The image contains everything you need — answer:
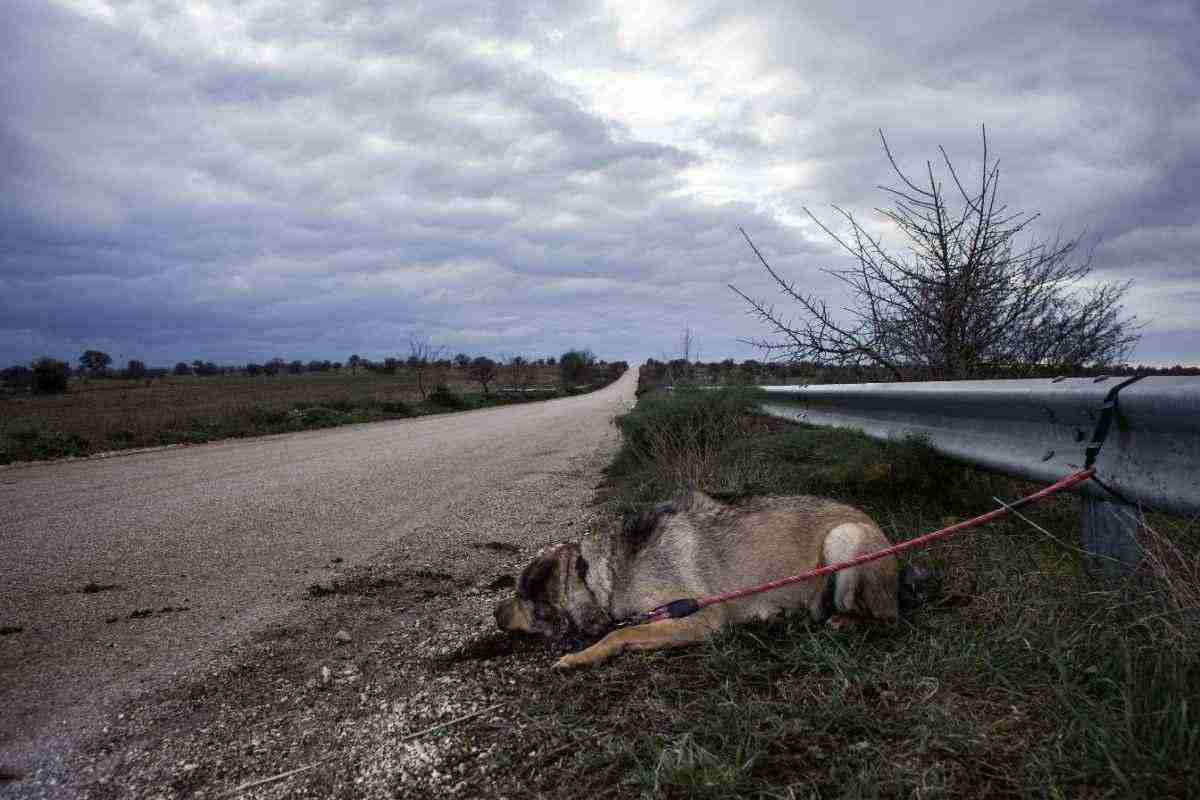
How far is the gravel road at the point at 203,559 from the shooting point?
3.12m

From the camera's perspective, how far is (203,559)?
5285 millimetres

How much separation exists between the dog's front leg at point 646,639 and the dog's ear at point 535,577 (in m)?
0.51

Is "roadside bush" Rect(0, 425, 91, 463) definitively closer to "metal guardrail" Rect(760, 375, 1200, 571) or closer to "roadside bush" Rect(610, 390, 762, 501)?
"roadside bush" Rect(610, 390, 762, 501)

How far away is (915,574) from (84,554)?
6.00 m

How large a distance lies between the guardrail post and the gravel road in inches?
116

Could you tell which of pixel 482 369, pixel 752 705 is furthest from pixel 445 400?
pixel 752 705

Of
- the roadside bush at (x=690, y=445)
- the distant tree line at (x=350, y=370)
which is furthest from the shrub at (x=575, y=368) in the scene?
the roadside bush at (x=690, y=445)

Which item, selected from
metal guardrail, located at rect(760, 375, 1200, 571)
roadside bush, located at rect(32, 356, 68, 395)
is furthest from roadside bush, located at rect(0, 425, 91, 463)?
roadside bush, located at rect(32, 356, 68, 395)

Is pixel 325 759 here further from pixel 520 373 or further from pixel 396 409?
pixel 520 373

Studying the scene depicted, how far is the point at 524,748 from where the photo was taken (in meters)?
2.43

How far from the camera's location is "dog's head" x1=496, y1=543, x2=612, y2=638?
3.54 m

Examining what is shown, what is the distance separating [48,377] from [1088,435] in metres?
60.4

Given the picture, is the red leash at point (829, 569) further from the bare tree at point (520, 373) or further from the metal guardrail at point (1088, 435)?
the bare tree at point (520, 373)

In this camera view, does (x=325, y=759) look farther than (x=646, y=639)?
No
